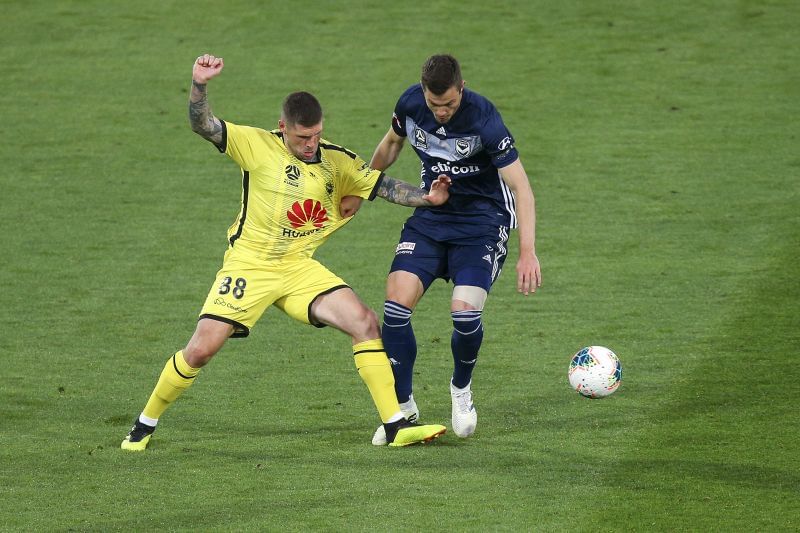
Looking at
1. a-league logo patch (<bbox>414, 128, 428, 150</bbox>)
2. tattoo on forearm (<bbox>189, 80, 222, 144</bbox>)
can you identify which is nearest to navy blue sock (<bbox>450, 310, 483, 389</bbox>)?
a-league logo patch (<bbox>414, 128, 428, 150</bbox>)

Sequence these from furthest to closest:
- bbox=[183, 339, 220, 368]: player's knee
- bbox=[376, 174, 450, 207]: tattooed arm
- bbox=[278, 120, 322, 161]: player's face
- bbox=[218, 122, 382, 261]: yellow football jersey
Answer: bbox=[376, 174, 450, 207]: tattooed arm
bbox=[218, 122, 382, 261]: yellow football jersey
bbox=[183, 339, 220, 368]: player's knee
bbox=[278, 120, 322, 161]: player's face

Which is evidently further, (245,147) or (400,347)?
(400,347)

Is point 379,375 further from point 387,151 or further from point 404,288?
point 387,151

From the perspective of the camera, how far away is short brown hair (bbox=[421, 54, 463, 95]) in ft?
22.7

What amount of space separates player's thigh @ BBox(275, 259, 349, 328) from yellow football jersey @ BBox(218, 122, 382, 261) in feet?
0.35

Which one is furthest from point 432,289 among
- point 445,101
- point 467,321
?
point 445,101

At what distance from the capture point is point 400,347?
744 cm

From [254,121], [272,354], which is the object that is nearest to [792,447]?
[272,354]

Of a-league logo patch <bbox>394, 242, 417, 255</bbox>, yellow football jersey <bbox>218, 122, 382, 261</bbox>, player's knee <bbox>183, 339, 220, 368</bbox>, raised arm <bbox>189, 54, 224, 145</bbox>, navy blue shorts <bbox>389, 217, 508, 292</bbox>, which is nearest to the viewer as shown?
raised arm <bbox>189, 54, 224, 145</bbox>

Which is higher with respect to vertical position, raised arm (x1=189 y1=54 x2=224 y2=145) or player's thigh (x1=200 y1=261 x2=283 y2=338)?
raised arm (x1=189 y1=54 x2=224 y2=145)

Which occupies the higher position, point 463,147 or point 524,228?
point 463,147

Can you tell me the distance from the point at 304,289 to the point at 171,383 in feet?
2.90

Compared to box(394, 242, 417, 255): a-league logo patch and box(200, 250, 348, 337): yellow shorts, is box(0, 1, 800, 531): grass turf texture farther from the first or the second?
box(394, 242, 417, 255): a-league logo patch

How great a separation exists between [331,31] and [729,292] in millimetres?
7806
